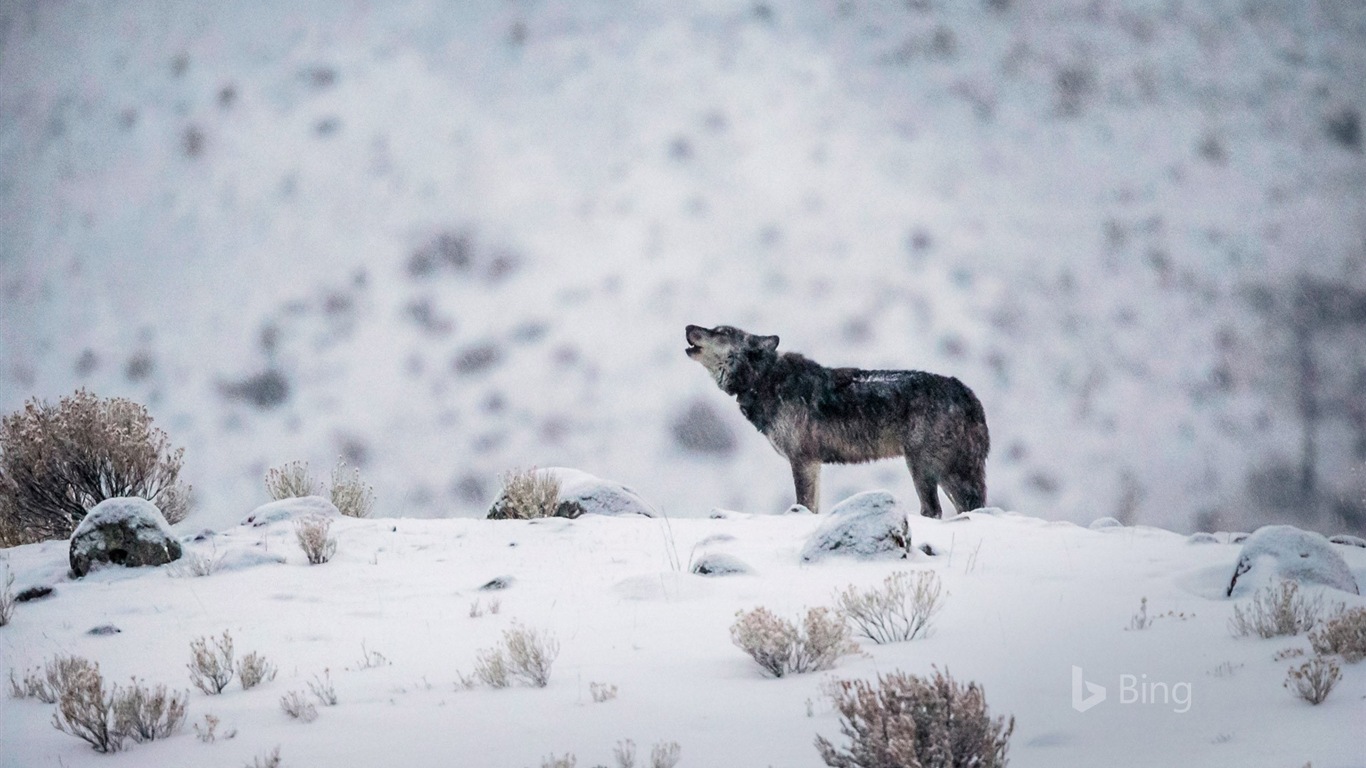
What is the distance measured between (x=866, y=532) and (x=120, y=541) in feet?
18.2

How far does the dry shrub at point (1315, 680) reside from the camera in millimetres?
3809

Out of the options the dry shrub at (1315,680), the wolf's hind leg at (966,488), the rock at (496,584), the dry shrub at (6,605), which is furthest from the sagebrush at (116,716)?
the wolf's hind leg at (966,488)

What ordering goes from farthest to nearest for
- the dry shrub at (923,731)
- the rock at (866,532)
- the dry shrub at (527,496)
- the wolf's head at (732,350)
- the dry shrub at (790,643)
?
the wolf's head at (732,350)
the dry shrub at (527,496)
the rock at (866,532)
the dry shrub at (790,643)
the dry shrub at (923,731)

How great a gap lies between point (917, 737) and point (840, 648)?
4.88 ft

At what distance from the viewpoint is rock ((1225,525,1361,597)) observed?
5707 millimetres

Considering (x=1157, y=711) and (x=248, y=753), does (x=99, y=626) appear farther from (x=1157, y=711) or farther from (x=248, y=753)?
(x=1157, y=711)

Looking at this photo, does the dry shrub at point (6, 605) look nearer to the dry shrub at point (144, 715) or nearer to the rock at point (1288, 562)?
the dry shrub at point (144, 715)

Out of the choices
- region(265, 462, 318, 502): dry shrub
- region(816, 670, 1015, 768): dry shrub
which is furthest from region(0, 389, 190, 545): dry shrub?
region(816, 670, 1015, 768): dry shrub

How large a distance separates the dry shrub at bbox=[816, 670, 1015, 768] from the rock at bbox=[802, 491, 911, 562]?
3836mm

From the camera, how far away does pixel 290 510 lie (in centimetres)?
996

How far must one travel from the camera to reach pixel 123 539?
7852mm

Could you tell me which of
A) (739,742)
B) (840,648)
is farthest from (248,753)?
(840,648)

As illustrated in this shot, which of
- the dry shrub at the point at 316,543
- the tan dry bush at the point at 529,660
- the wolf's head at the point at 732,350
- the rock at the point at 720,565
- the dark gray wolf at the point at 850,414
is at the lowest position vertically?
the tan dry bush at the point at 529,660

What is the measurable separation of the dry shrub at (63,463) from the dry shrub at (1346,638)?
9.95 m
